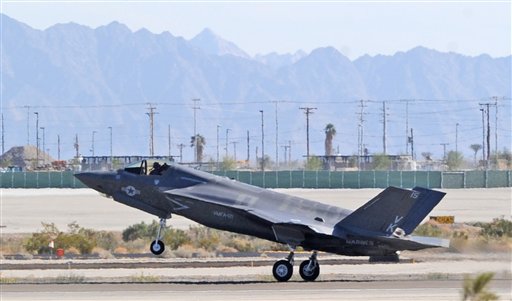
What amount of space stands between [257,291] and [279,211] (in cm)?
320

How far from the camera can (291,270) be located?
109ft

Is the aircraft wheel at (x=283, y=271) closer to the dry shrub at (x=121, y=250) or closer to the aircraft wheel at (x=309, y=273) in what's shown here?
the aircraft wheel at (x=309, y=273)

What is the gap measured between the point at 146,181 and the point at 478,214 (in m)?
39.1

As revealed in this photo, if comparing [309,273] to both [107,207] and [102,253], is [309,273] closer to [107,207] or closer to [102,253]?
[102,253]

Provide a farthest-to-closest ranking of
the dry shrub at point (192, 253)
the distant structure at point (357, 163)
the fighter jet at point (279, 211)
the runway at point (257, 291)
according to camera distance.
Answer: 1. the distant structure at point (357, 163)
2. the dry shrub at point (192, 253)
3. the fighter jet at point (279, 211)
4. the runway at point (257, 291)

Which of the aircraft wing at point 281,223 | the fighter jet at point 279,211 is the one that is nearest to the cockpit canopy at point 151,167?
the fighter jet at point 279,211

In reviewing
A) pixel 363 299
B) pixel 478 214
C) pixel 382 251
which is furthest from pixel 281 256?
pixel 478 214

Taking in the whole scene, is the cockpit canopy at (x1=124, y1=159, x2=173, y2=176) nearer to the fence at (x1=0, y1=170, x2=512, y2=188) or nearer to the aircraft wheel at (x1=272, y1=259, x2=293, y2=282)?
the aircraft wheel at (x1=272, y1=259, x2=293, y2=282)

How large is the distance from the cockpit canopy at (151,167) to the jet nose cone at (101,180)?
0.53 meters

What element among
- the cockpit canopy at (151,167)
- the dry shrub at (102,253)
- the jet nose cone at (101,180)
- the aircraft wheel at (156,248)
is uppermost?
the cockpit canopy at (151,167)

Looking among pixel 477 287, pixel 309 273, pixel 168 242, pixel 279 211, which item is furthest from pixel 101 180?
pixel 477 287

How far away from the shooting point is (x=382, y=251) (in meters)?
32.4

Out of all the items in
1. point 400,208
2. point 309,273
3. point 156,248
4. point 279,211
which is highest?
point 400,208

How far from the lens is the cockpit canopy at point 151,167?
115 feet
